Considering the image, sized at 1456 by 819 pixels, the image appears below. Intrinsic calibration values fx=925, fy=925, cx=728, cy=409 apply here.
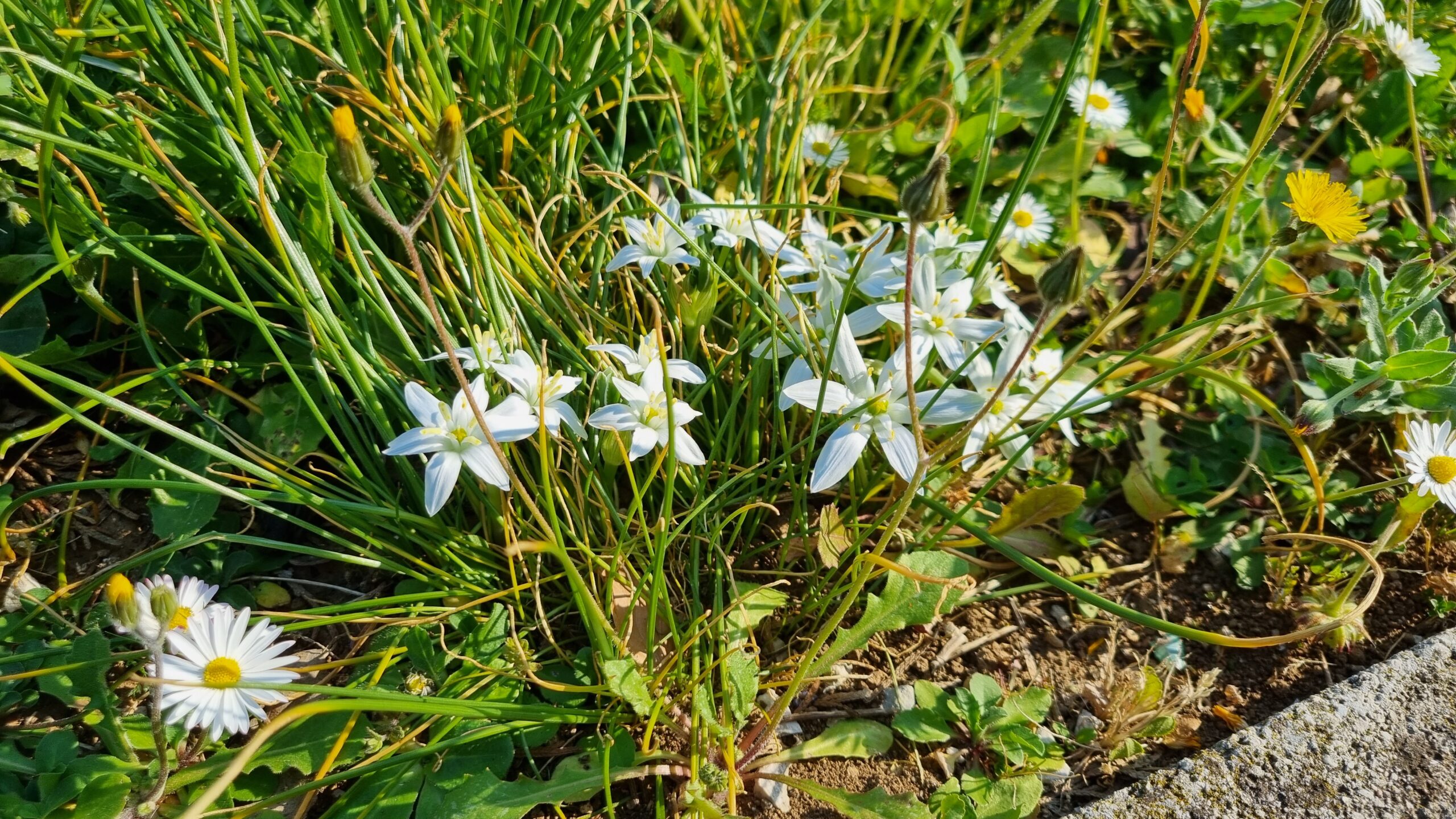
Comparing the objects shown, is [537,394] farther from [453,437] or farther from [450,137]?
[450,137]

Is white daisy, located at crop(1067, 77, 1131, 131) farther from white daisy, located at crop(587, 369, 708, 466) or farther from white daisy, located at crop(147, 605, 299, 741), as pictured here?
white daisy, located at crop(147, 605, 299, 741)

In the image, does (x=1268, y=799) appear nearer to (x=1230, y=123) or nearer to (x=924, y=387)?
(x=924, y=387)

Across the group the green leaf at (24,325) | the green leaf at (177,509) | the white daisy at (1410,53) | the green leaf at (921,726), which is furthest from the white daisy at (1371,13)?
the green leaf at (24,325)

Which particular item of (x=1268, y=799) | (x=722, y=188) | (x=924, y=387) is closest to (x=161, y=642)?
(x=924, y=387)

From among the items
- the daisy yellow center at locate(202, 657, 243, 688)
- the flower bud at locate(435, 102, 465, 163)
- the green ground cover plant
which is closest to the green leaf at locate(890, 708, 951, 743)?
the green ground cover plant

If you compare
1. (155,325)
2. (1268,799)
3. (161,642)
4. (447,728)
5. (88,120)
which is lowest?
(1268,799)

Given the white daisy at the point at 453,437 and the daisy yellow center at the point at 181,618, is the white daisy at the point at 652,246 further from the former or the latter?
the daisy yellow center at the point at 181,618
